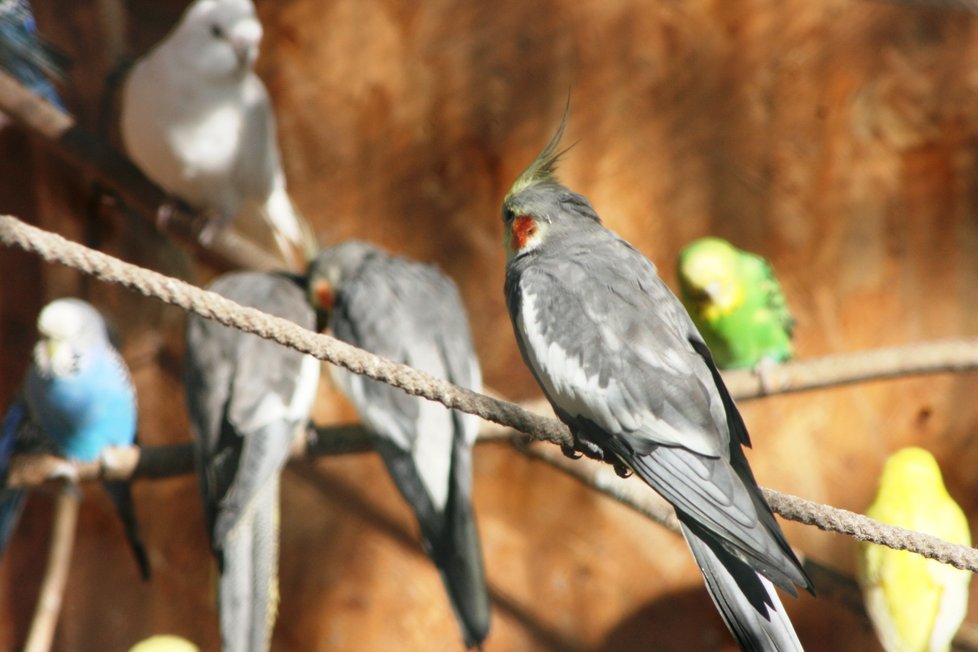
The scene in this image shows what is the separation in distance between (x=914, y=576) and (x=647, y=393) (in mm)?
937

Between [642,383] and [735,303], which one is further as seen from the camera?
[735,303]

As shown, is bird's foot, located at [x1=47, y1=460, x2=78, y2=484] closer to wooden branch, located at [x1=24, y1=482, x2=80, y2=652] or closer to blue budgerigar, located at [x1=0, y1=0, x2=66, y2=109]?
wooden branch, located at [x1=24, y1=482, x2=80, y2=652]

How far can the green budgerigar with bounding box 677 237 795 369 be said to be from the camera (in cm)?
240

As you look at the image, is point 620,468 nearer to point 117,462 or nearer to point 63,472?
point 117,462

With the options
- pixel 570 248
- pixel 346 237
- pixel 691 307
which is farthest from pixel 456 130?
pixel 570 248

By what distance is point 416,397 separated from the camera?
2.12 meters

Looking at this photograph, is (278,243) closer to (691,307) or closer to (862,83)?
(691,307)

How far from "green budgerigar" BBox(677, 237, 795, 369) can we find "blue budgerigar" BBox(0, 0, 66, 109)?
184cm

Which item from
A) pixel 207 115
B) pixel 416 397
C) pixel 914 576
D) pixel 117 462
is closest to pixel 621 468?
pixel 416 397

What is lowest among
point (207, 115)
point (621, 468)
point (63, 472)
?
point (621, 468)

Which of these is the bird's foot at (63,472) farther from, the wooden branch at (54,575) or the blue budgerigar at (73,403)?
the wooden branch at (54,575)

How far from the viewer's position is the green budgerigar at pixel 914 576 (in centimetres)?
197

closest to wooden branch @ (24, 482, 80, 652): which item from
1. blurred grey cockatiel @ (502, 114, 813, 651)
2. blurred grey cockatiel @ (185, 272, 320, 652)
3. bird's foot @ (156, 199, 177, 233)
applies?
blurred grey cockatiel @ (185, 272, 320, 652)

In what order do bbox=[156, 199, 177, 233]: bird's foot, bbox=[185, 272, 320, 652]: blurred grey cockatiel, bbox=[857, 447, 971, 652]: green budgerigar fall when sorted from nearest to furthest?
bbox=[857, 447, 971, 652]: green budgerigar
bbox=[185, 272, 320, 652]: blurred grey cockatiel
bbox=[156, 199, 177, 233]: bird's foot
